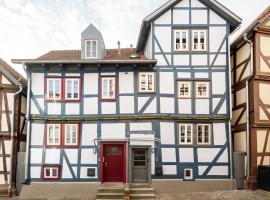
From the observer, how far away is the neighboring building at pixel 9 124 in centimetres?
1864

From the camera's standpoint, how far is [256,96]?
57.8 feet

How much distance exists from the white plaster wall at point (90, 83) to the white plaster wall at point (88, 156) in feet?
10.9

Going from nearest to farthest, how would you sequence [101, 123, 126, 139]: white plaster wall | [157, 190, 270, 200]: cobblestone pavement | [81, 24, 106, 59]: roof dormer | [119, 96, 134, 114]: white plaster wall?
[157, 190, 270, 200]: cobblestone pavement, [101, 123, 126, 139]: white plaster wall, [119, 96, 134, 114]: white plaster wall, [81, 24, 106, 59]: roof dormer

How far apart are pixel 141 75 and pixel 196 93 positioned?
3.31m

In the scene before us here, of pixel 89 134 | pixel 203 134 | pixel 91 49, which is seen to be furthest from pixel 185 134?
pixel 91 49

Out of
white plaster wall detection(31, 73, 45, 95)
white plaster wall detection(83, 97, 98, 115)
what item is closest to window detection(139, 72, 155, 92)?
white plaster wall detection(83, 97, 98, 115)

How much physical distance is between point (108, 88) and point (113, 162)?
4.23m

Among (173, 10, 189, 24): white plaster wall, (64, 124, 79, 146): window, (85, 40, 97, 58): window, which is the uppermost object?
(173, 10, 189, 24): white plaster wall

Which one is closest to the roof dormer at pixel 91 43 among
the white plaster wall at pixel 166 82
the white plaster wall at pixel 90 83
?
the white plaster wall at pixel 90 83

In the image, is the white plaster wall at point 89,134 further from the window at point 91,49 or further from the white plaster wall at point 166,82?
the white plaster wall at point 166,82

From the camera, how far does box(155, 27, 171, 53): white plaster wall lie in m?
18.3

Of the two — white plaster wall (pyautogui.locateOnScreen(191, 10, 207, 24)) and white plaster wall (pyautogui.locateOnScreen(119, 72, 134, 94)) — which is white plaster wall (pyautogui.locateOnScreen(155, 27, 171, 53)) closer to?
white plaster wall (pyautogui.locateOnScreen(191, 10, 207, 24))

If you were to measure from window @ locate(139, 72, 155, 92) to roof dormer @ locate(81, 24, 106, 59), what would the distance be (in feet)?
9.22

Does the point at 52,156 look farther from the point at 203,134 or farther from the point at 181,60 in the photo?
the point at 181,60
